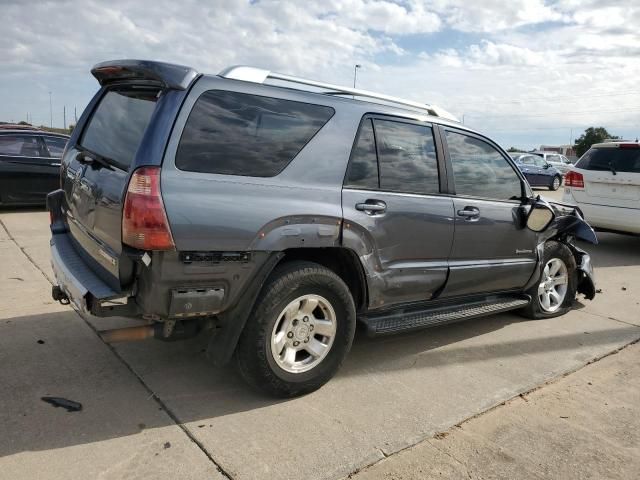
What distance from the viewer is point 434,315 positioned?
4094 mm

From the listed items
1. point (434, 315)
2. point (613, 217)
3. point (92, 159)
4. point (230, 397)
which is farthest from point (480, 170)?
point (613, 217)

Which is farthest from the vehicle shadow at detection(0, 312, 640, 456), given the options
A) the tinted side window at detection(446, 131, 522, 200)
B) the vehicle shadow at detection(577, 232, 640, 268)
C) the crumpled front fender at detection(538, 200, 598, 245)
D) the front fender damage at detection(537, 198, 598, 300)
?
the vehicle shadow at detection(577, 232, 640, 268)

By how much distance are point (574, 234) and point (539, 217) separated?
2.73 feet

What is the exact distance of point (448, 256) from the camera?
4156mm

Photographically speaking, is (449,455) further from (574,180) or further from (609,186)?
(574,180)

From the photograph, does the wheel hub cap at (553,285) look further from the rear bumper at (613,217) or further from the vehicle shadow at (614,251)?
the rear bumper at (613,217)

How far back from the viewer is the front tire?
3.13m

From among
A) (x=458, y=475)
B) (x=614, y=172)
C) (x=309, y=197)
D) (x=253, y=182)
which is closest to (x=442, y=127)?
(x=309, y=197)

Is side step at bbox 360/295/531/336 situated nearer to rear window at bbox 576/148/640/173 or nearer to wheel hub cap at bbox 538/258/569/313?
wheel hub cap at bbox 538/258/569/313

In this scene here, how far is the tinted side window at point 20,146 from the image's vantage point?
9.92m

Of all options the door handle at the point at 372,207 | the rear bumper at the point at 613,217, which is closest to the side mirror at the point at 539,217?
the door handle at the point at 372,207

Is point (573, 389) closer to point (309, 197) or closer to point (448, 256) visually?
point (448, 256)

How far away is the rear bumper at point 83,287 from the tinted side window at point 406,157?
1850 millimetres

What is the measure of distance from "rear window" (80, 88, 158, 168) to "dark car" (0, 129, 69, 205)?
6800 millimetres
